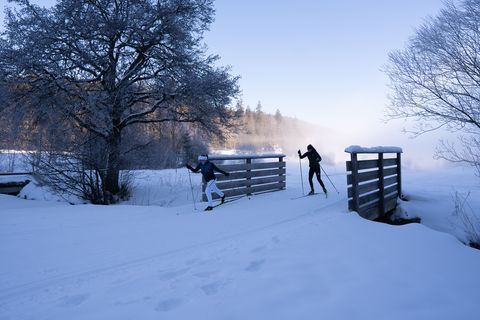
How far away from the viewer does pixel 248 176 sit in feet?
35.8

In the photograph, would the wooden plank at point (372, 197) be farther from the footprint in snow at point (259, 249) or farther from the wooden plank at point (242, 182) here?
the footprint in snow at point (259, 249)

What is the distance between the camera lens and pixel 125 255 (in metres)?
4.46

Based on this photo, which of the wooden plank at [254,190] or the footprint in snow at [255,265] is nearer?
the footprint in snow at [255,265]

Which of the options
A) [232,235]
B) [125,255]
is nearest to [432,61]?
[232,235]

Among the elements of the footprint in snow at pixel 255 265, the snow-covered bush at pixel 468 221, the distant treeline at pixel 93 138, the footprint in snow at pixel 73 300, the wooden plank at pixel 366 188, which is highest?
the distant treeline at pixel 93 138

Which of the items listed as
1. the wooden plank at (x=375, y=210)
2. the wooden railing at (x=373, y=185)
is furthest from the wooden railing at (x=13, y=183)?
the wooden plank at (x=375, y=210)

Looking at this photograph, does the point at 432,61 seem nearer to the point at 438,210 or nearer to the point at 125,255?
the point at 438,210

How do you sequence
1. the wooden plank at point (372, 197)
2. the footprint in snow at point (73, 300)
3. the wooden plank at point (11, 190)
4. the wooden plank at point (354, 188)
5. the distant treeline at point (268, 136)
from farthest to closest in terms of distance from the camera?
the distant treeline at point (268, 136) < the wooden plank at point (11, 190) < the wooden plank at point (372, 197) < the wooden plank at point (354, 188) < the footprint in snow at point (73, 300)

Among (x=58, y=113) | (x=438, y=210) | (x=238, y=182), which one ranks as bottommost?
(x=438, y=210)

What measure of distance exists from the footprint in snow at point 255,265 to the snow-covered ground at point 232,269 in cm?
1

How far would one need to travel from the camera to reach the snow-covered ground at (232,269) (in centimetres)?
282

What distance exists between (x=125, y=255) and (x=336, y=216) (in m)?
4.20

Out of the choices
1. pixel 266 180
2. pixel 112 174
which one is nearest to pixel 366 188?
pixel 266 180

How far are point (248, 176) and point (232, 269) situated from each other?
723 centimetres
